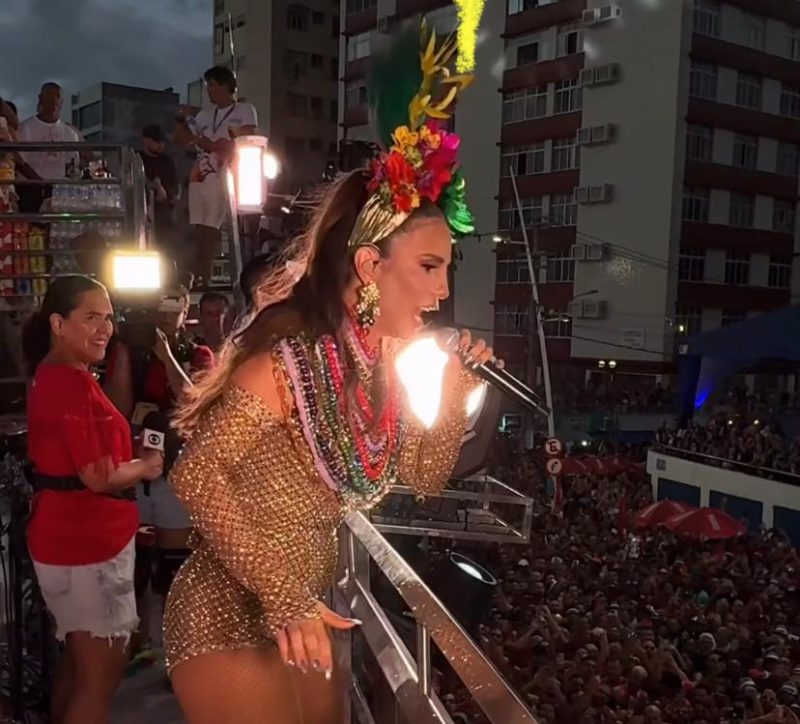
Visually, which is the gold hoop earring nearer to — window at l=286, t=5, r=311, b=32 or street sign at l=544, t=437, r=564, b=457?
street sign at l=544, t=437, r=564, b=457

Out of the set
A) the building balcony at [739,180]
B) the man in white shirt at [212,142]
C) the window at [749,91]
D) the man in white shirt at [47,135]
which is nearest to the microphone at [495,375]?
the man in white shirt at [212,142]

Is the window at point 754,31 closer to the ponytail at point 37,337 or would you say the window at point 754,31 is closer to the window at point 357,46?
the window at point 357,46

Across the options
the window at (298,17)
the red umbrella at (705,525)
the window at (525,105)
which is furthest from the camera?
the window at (298,17)

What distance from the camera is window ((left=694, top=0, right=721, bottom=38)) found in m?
21.3

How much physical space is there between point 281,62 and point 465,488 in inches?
1194

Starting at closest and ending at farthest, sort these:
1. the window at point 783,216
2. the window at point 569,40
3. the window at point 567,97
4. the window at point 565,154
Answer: the window at point 569,40 < the window at point 567,97 < the window at point 565,154 < the window at point 783,216

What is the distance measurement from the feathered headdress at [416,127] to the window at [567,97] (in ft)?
75.3

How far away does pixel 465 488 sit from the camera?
481 centimetres

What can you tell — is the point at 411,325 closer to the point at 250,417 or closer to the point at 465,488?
the point at 250,417

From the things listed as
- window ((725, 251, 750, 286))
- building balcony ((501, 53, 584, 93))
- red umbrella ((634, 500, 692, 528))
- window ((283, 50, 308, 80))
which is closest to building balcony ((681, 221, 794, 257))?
window ((725, 251, 750, 286))

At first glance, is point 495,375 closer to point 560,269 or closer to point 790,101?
point 560,269

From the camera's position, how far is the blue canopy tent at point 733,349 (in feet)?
37.3

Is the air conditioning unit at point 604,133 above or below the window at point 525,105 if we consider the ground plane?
below

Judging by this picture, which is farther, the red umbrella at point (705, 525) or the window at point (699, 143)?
the window at point (699, 143)
